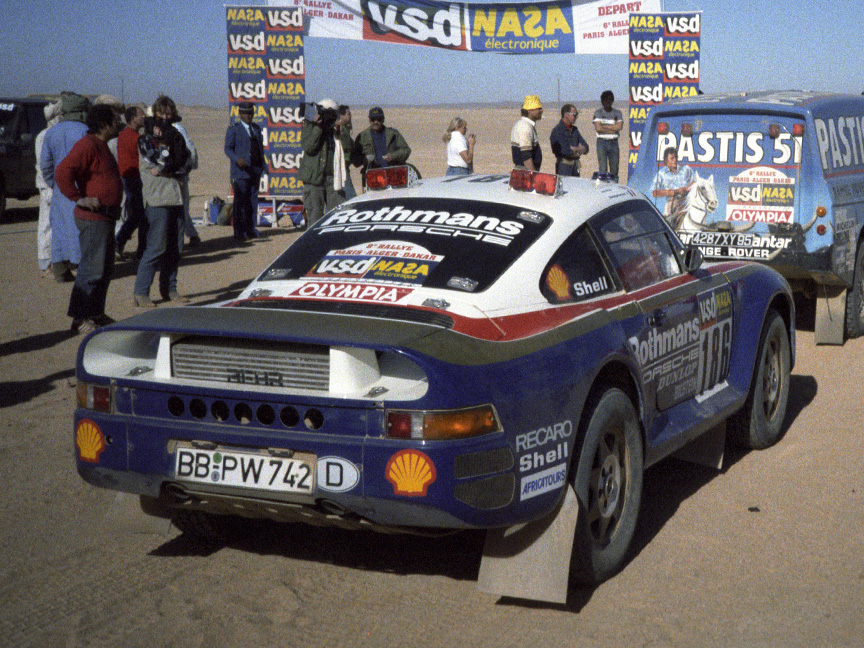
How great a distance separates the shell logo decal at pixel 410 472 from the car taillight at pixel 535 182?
186 centimetres

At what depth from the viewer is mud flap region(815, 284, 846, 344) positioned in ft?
30.3

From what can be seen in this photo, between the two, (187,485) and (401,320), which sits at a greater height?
(401,320)

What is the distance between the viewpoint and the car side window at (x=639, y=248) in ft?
16.1

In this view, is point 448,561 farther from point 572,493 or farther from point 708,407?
point 708,407

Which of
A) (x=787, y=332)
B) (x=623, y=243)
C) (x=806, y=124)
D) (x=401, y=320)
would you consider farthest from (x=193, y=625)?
(x=806, y=124)

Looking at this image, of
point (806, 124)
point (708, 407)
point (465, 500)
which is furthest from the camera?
point (806, 124)

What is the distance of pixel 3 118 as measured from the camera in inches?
793

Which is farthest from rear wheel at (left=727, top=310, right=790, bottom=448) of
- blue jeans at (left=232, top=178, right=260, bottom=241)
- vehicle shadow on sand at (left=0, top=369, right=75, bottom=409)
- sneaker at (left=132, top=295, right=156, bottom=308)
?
blue jeans at (left=232, top=178, right=260, bottom=241)

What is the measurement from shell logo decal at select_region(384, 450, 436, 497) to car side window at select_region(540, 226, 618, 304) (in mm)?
1160

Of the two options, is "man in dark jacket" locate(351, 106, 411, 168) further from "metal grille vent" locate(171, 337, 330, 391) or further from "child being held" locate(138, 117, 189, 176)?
"metal grille vent" locate(171, 337, 330, 391)

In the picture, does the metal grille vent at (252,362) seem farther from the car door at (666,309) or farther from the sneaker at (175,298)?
the sneaker at (175,298)

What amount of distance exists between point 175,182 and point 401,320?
6952 millimetres

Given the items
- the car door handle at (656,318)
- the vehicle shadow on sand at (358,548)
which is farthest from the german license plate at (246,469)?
the car door handle at (656,318)

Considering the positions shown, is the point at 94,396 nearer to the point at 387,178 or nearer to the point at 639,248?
the point at 387,178
